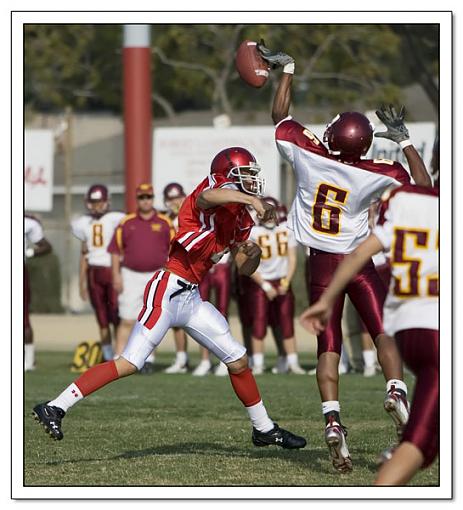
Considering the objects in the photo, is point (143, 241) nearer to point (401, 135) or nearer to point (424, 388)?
point (401, 135)

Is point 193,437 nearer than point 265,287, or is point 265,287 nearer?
point 193,437

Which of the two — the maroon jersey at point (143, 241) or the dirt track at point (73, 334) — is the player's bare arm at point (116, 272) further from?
the dirt track at point (73, 334)

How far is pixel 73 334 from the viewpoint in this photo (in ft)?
56.3

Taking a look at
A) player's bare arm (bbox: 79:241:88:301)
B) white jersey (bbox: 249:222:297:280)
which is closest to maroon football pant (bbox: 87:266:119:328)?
player's bare arm (bbox: 79:241:88:301)

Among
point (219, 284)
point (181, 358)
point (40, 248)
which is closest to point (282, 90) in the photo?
point (40, 248)

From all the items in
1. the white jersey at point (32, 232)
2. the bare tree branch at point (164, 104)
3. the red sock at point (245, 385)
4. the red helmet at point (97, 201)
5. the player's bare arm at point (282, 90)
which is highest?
the bare tree branch at point (164, 104)

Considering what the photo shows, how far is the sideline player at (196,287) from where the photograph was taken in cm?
669

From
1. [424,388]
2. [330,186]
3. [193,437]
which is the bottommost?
[193,437]

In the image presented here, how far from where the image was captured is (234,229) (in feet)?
22.6

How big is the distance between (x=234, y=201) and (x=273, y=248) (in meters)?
6.29

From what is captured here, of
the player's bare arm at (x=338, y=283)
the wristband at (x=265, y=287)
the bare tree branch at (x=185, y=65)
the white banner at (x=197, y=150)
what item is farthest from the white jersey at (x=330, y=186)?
the bare tree branch at (x=185, y=65)

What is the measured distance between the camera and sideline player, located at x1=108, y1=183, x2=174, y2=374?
12500mm

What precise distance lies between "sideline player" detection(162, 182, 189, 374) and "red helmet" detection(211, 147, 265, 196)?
600 centimetres
